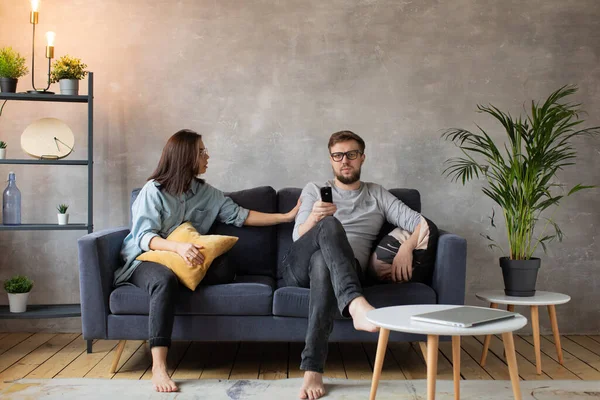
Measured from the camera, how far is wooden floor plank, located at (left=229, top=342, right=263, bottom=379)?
10.2 feet

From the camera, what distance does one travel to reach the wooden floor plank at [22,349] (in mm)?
3299

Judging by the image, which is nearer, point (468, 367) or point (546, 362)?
point (468, 367)

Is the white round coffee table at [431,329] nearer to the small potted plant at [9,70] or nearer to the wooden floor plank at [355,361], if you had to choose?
the wooden floor plank at [355,361]

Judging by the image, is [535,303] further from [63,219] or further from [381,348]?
[63,219]

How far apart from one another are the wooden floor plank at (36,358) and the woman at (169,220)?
0.60 meters

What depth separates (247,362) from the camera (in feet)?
10.9

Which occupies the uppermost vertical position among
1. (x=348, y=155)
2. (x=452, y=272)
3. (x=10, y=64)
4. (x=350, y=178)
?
(x=10, y=64)

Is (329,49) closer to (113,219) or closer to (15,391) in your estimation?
(113,219)

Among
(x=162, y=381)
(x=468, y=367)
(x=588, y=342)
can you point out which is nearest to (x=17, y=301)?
(x=162, y=381)

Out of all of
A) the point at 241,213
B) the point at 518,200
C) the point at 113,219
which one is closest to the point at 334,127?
the point at 241,213

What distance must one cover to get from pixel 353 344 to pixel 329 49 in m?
1.72

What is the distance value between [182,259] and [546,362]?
1860 mm

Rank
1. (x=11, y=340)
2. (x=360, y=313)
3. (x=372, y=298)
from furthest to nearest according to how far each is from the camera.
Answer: (x=11, y=340) → (x=372, y=298) → (x=360, y=313)

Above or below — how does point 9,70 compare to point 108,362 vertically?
above
